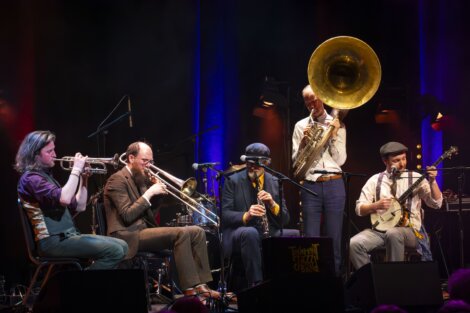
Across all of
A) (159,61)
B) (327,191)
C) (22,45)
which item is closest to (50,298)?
(327,191)

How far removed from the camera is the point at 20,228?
6.82m

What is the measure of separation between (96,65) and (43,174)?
10.3 feet

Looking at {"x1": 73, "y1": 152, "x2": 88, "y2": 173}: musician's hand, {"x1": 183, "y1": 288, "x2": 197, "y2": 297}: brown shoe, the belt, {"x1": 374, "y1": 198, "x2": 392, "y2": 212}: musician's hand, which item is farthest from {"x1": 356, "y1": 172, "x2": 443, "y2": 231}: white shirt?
{"x1": 73, "y1": 152, "x2": 88, "y2": 173}: musician's hand

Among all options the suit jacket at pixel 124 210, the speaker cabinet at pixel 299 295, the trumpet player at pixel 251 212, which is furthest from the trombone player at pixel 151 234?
the speaker cabinet at pixel 299 295

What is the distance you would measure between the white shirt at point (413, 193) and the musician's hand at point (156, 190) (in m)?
2.00

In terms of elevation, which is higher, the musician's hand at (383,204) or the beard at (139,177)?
the beard at (139,177)

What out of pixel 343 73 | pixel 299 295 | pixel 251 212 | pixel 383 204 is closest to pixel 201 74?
pixel 343 73

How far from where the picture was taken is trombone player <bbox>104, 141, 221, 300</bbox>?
516cm

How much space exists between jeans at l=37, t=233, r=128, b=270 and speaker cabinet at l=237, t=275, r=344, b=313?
148cm

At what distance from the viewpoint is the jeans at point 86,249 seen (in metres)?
4.45

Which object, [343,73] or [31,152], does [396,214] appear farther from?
Result: [31,152]

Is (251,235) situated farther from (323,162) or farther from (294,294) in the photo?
(294,294)

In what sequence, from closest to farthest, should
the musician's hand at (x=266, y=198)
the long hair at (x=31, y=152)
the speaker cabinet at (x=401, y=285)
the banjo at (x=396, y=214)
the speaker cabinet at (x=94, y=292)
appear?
the speaker cabinet at (x=94, y=292) < the speaker cabinet at (x=401, y=285) < the long hair at (x=31, y=152) < the musician's hand at (x=266, y=198) < the banjo at (x=396, y=214)

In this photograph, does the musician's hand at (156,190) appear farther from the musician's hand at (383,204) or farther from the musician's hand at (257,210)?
the musician's hand at (383,204)
